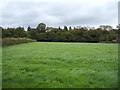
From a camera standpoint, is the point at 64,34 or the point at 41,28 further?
the point at 64,34

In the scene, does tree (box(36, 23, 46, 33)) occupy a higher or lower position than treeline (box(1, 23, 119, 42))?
higher

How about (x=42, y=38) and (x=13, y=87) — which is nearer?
(x=13, y=87)

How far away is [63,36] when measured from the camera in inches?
1100

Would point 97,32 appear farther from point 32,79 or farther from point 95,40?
point 32,79

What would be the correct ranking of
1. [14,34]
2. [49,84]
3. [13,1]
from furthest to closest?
[14,34]
[13,1]
[49,84]

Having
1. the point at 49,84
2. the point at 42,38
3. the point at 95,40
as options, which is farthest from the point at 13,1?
the point at 95,40

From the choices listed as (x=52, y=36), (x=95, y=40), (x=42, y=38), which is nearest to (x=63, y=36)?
(x=52, y=36)

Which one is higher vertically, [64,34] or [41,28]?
[41,28]

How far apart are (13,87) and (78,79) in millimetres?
1203

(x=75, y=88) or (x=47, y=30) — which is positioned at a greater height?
(x=47, y=30)

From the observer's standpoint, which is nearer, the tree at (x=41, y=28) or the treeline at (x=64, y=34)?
the tree at (x=41, y=28)

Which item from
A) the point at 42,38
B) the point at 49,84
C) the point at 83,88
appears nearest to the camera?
the point at 83,88

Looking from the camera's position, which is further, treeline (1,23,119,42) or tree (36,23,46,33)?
treeline (1,23,119,42)

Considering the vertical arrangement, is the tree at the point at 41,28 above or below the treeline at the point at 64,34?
above
